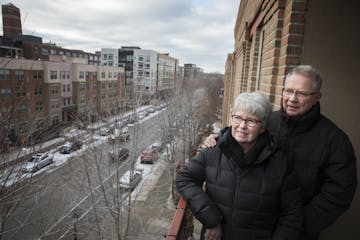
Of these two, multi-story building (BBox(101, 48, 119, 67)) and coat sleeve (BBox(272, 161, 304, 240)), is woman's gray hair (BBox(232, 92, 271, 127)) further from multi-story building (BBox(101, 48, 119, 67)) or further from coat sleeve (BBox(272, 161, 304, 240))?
multi-story building (BBox(101, 48, 119, 67))

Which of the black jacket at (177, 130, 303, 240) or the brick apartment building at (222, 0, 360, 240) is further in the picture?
the brick apartment building at (222, 0, 360, 240)

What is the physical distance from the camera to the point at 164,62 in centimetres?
5138

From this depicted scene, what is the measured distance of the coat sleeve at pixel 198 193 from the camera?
1646 mm

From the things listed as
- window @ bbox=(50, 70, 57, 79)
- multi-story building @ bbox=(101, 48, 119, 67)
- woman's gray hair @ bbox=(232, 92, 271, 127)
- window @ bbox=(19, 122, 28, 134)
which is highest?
multi-story building @ bbox=(101, 48, 119, 67)

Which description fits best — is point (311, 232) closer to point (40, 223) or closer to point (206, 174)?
point (206, 174)

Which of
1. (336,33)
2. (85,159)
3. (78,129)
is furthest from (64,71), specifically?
(336,33)

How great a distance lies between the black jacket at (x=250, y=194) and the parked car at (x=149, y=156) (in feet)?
50.8

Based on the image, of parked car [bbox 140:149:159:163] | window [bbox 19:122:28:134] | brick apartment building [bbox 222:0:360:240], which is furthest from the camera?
parked car [bbox 140:149:159:163]

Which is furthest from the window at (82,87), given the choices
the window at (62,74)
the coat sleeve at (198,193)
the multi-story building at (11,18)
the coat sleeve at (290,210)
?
the coat sleeve at (290,210)

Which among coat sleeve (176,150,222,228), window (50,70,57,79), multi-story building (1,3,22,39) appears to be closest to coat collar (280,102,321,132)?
coat sleeve (176,150,222,228)

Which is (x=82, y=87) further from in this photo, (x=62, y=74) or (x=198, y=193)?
(x=198, y=193)

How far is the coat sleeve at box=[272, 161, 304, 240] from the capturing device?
1.54 meters

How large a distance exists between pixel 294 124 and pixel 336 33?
3.52 feet

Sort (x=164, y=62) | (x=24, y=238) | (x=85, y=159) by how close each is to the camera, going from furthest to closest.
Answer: (x=164, y=62) < (x=24, y=238) < (x=85, y=159)
